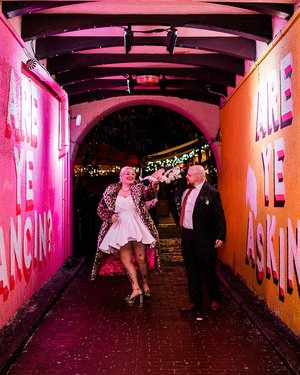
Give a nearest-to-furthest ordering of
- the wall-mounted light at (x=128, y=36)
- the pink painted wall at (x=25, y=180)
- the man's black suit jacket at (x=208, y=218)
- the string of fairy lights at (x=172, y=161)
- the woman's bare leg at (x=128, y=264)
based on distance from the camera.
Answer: the pink painted wall at (x=25, y=180)
the man's black suit jacket at (x=208, y=218)
the wall-mounted light at (x=128, y=36)
the woman's bare leg at (x=128, y=264)
the string of fairy lights at (x=172, y=161)

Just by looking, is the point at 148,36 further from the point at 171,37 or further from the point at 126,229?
the point at 126,229

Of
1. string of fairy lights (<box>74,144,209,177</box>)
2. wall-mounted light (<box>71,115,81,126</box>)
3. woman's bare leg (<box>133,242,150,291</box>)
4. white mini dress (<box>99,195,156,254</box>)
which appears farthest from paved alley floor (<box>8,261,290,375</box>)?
string of fairy lights (<box>74,144,209,177</box>)

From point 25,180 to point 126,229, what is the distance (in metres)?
1.75

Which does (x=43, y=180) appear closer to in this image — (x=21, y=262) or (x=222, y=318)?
(x=21, y=262)

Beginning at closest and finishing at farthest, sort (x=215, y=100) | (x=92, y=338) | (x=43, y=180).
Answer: (x=92, y=338) < (x=43, y=180) < (x=215, y=100)

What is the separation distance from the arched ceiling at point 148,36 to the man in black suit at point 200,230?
226 centimetres

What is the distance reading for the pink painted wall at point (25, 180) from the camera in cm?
713

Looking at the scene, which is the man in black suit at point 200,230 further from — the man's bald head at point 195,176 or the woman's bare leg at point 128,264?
the woman's bare leg at point 128,264

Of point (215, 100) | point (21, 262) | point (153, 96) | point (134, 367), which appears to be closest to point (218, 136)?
point (215, 100)

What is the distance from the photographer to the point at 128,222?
9.05 m

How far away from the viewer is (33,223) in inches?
357

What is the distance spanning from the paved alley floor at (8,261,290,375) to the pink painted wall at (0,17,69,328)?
77cm

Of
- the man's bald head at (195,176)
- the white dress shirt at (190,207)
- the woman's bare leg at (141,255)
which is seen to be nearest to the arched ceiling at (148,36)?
the man's bald head at (195,176)

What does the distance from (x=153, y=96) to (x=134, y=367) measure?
10061 millimetres
